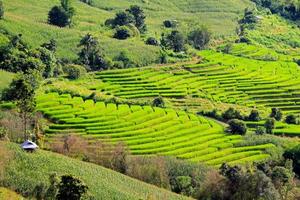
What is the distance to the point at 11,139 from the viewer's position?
66.5 meters

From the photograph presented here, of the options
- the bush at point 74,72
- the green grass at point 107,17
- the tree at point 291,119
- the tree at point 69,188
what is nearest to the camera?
the tree at point 69,188

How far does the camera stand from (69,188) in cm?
5084

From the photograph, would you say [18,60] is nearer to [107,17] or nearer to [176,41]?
[176,41]

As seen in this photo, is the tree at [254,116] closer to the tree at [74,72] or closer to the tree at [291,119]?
the tree at [291,119]

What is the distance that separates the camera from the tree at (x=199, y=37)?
131 meters

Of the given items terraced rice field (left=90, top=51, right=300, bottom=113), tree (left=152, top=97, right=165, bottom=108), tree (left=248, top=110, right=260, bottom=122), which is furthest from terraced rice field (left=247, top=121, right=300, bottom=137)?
tree (left=152, top=97, right=165, bottom=108)

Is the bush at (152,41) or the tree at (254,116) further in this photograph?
the bush at (152,41)

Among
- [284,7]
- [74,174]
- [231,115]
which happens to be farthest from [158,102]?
[284,7]

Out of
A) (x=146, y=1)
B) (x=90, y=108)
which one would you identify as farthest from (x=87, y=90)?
(x=146, y=1)

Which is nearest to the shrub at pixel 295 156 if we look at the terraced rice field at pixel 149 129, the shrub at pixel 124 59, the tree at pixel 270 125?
the terraced rice field at pixel 149 129

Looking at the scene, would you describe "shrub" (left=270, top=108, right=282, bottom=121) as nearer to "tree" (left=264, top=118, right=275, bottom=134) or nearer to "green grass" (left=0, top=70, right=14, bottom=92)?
"tree" (left=264, top=118, right=275, bottom=134)

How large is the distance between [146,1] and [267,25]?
2794 cm

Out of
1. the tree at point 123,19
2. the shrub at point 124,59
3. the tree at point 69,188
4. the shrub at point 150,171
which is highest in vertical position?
the tree at point 123,19

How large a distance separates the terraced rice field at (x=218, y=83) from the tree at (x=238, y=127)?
15441 mm
